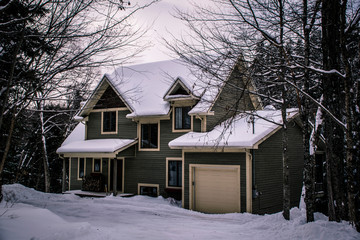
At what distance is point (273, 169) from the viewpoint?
16875mm

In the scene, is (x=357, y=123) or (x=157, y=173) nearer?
(x=357, y=123)

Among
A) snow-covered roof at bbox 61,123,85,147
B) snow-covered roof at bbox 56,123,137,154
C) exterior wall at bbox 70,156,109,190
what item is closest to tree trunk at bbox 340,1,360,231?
snow-covered roof at bbox 56,123,137,154

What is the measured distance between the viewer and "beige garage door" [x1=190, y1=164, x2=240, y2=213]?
50.8ft

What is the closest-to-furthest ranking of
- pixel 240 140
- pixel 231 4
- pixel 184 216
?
pixel 231 4 < pixel 184 216 < pixel 240 140

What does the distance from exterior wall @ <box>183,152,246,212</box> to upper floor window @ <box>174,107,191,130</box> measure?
106 inches

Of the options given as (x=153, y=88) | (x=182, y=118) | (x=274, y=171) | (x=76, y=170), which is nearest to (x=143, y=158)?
(x=182, y=118)

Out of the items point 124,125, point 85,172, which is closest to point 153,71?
point 124,125

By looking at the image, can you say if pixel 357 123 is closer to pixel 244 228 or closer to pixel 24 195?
pixel 244 228

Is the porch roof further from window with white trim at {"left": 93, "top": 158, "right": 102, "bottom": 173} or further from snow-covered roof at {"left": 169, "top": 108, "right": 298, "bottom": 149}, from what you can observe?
snow-covered roof at {"left": 169, "top": 108, "right": 298, "bottom": 149}

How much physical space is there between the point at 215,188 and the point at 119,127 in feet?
28.3

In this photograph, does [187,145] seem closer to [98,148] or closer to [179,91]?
[179,91]

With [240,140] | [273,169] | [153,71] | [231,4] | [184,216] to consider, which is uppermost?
[153,71]

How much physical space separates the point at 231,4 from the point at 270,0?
150 cm

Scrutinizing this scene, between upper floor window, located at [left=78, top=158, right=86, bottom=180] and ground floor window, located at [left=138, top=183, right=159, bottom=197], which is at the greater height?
upper floor window, located at [left=78, top=158, right=86, bottom=180]
